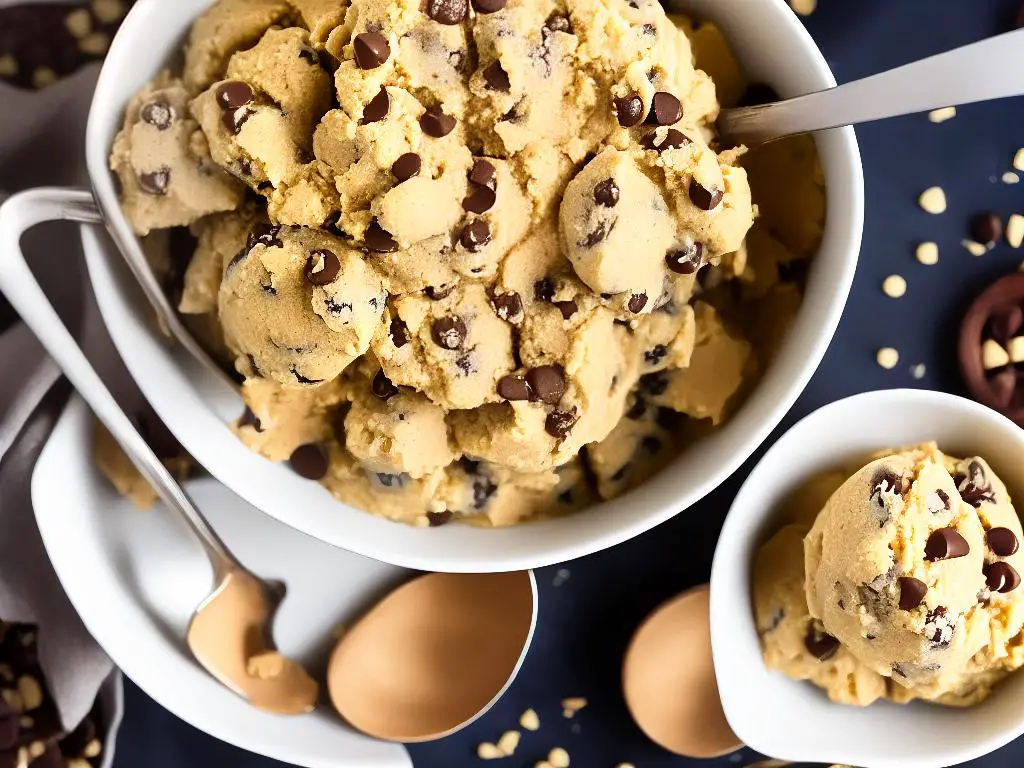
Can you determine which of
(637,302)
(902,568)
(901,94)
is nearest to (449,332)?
(637,302)

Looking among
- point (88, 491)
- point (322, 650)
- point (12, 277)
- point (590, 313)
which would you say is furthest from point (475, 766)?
point (12, 277)

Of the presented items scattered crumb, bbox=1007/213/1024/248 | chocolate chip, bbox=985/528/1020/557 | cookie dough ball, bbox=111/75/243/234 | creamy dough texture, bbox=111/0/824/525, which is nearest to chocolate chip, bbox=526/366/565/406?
creamy dough texture, bbox=111/0/824/525

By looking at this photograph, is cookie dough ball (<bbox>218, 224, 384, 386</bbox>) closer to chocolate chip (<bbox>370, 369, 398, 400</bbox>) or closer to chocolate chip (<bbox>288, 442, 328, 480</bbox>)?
chocolate chip (<bbox>370, 369, 398, 400</bbox>)

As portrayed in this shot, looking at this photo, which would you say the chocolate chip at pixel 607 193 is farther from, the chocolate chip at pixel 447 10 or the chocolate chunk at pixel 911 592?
the chocolate chunk at pixel 911 592

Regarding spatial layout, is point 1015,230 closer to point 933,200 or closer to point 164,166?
point 933,200

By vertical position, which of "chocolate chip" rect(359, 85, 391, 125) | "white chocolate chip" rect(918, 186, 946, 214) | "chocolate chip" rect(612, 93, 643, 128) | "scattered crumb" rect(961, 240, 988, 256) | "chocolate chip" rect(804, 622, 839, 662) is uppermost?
"chocolate chip" rect(359, 85, 391, 125)

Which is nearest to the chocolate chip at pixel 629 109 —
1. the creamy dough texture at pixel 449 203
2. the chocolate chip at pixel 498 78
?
the creamy dough texture at pixel 449 203

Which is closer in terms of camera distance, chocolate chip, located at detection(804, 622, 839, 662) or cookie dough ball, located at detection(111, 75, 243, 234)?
cookie dough ball, located at detection(111, 75, 243, 234)

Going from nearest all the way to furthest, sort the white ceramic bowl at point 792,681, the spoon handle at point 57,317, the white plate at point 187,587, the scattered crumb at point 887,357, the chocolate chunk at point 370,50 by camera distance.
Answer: the chocolate chunk at point 370,50
the spoon handle at point 57,317
the white ceramic bowl at point 792,681
the white plate at point 187,587
the scattered crumb at point 887,357
